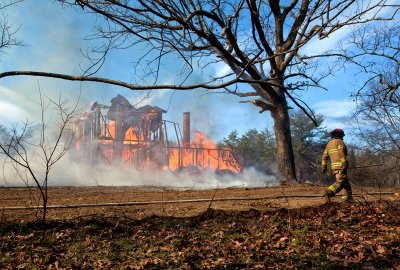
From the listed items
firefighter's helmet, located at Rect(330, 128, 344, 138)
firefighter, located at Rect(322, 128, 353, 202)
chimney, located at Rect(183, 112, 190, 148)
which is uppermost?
chimney, located at Rect(183, 112, 190, 148)

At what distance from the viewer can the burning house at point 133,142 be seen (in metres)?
22.9

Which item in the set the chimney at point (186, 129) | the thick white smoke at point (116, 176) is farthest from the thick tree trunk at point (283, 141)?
the chimney at point (186, 129)

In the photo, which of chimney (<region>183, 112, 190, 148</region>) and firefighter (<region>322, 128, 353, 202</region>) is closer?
firefighter (<region>322, 128, 353, 202</region>)

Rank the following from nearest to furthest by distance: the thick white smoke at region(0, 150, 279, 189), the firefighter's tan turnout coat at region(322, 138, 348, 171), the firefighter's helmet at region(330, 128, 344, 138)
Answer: the firefighter's tan turnout coat at region(322, 138, 348, 171) → the firefighter's helmet at region(330, 128, 344, 138) → the thick white smoke at region(0, 150, 279, 189)

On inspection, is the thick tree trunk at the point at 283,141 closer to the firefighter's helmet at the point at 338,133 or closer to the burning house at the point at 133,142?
the firefighter's helmet at the point at 338,133

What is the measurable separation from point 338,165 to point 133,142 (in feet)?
55.8

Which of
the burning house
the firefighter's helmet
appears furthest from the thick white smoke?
the firefighter's helmet

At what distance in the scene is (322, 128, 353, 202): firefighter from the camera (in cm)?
833

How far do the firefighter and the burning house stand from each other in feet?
A: 51.0

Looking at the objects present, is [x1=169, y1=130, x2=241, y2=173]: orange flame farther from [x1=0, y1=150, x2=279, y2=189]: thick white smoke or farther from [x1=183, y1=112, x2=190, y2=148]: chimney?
[x1=0, y1=150, x2=279, y2=189]: thick white smoke

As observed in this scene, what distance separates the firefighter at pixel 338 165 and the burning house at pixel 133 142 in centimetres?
1555

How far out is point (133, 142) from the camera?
23.7 metres

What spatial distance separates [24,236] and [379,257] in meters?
5.14

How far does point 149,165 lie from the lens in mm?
23406
